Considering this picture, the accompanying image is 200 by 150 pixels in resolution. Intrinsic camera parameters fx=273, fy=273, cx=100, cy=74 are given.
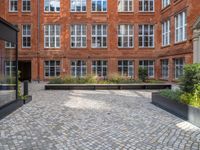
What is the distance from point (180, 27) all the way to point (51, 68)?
49.7 feet

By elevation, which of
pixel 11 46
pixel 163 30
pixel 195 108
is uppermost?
pixel 163 30

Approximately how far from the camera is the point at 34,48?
31.7 m

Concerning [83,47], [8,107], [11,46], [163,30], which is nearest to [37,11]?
[83,47]

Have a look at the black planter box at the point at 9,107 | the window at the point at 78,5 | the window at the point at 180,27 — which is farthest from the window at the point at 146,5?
the black planter box at the point at 9,107

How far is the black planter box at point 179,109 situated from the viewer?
316 inches

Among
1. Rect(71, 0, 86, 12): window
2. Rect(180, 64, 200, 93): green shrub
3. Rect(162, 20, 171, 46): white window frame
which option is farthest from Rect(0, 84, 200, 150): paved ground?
Rect(71, 0, 86, 12): window

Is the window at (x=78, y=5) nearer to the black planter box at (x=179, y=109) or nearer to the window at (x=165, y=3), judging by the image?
the window at (x=165, y=3)

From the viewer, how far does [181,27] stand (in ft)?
80.6

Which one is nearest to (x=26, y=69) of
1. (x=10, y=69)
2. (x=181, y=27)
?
(x=181, y=27)

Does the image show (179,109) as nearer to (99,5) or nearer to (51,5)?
(99,5)

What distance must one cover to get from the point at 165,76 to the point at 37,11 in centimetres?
1631

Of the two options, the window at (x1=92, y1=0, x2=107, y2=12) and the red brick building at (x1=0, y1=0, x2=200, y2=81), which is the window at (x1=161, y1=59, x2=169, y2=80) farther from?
the window at (x1=92, y1=0, x2=107, y2=12)

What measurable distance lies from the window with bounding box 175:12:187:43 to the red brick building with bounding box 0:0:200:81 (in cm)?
586

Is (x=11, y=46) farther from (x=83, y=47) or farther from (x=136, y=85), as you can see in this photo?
(x=83, y=47)
